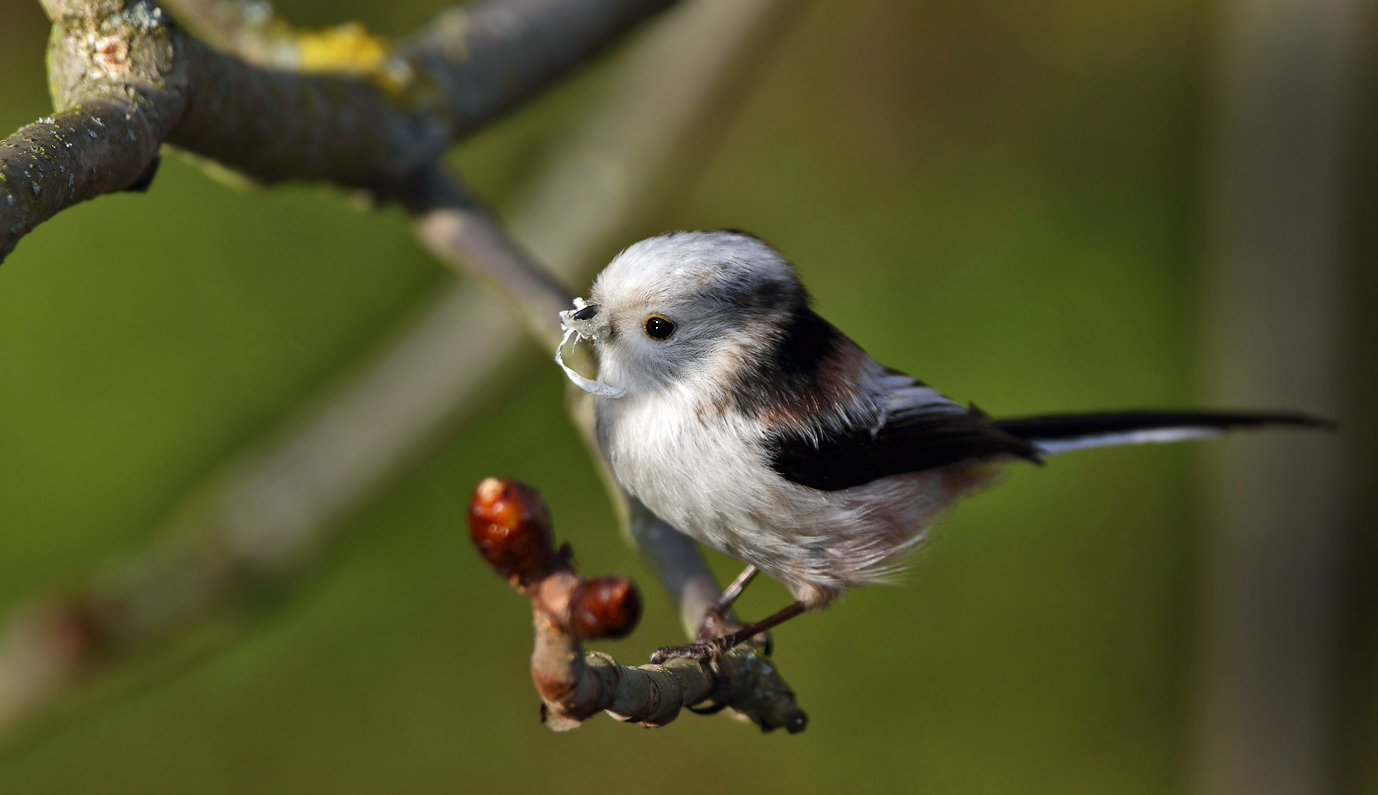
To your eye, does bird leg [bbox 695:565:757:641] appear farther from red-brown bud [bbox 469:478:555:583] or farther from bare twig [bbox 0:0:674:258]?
bare twig [bbox 0:0:674:258]

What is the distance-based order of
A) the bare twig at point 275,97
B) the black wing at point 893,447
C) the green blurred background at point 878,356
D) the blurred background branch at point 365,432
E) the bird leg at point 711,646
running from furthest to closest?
the green blurred background at point 878,356, the blurred background branch at point 365,432, the black wing at point 893,447, the bird leg at point 711,646, the bare twig at point 275,97

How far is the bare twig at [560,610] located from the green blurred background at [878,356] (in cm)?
131

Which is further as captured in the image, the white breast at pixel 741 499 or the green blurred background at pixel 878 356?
the green blurred background at pixel 878 356

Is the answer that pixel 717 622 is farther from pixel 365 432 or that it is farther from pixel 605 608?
pixel 365 432

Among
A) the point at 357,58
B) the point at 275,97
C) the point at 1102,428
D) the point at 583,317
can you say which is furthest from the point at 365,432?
the point at 1102,428

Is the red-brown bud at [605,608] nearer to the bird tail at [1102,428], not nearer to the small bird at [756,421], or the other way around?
the small bird at [756,421]

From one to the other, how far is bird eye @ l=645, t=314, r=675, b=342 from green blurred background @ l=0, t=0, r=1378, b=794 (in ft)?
3.21

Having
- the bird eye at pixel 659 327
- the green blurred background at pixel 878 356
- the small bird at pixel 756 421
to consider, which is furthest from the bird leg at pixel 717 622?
the green blurred background at pixel 878 356

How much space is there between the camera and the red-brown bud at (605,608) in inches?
28.0

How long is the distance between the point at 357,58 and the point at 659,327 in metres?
0.79

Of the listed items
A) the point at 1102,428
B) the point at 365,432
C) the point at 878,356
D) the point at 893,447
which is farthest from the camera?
the point at 878,356

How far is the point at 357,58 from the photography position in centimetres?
171

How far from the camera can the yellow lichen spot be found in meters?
1.71

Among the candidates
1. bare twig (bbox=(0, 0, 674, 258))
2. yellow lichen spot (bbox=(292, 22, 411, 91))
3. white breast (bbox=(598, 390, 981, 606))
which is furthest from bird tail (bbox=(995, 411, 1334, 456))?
yellow lichen spot (bbox=(292, 22, 411, 91))
